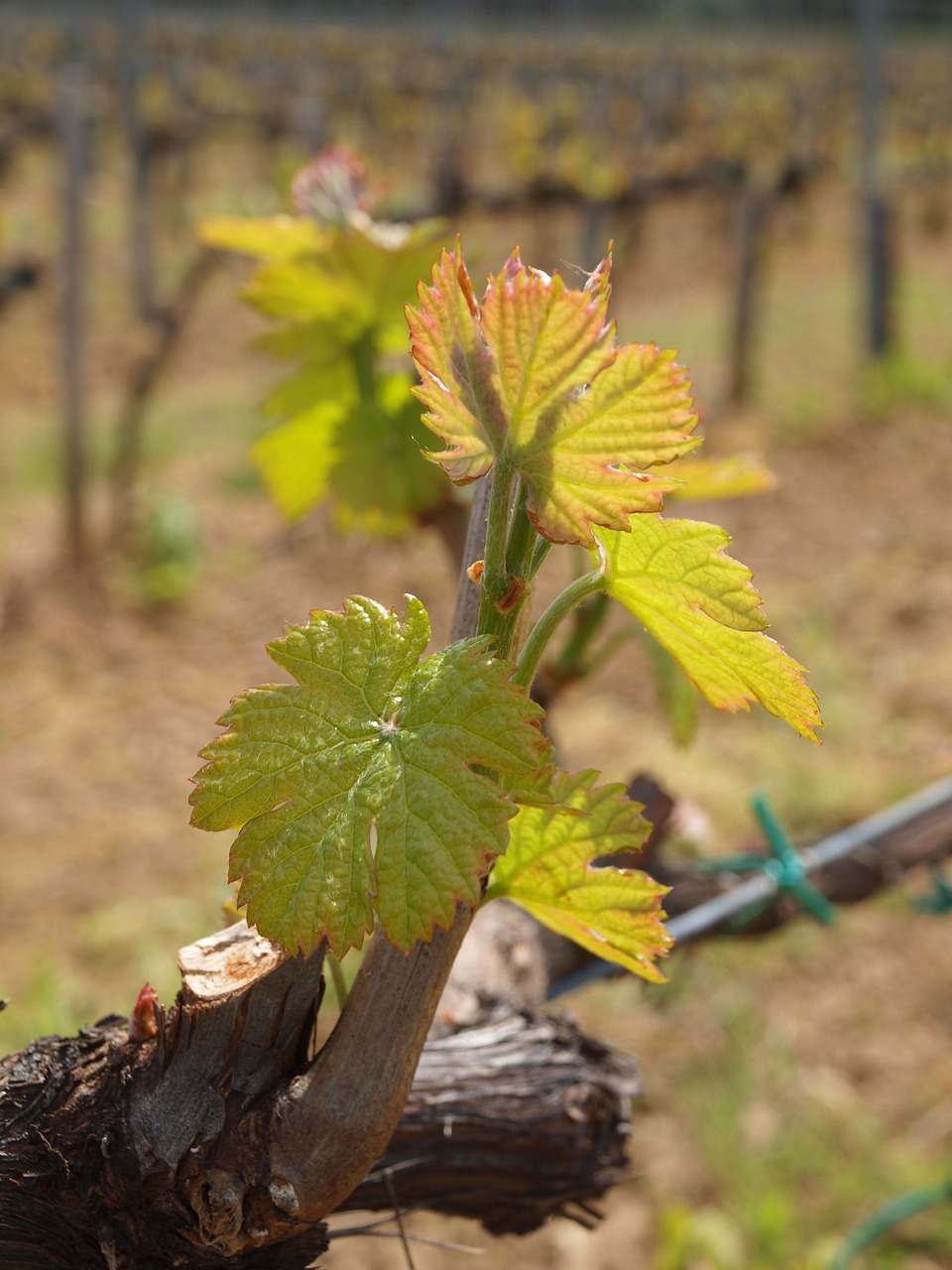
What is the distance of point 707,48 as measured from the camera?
30.8 meters

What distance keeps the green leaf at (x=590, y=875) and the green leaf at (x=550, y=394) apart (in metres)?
0.20

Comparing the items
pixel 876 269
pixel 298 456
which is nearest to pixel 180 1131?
pixel 298 456

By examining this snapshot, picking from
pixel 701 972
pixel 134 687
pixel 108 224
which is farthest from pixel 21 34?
pixel 701 972

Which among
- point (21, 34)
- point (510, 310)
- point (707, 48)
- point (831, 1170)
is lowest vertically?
point (831, 1170)

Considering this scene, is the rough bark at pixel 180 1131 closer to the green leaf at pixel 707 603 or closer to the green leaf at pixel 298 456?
the green leaf at pixel 707 603

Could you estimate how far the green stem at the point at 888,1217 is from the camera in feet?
8.35

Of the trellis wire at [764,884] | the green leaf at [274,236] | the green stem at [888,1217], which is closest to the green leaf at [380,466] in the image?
the green leaf at [274,236]

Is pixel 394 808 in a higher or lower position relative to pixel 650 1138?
higher

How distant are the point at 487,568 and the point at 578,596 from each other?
2.8 inches

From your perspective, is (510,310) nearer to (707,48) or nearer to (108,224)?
(108,224)

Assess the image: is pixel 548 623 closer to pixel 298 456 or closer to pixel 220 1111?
pixel 220 1111

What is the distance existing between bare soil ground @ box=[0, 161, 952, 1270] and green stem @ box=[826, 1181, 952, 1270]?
3.7 inches

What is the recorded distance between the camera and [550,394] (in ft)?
1.81

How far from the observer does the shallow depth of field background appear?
2.81 meters
